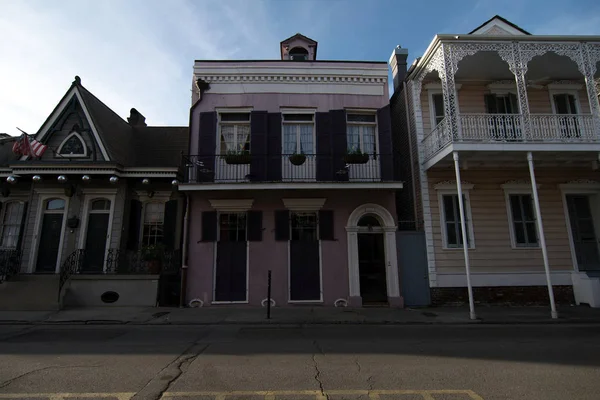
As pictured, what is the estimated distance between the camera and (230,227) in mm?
11570

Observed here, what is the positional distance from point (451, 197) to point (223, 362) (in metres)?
9.46

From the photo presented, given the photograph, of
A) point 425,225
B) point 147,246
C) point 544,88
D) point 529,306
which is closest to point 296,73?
point 425,225

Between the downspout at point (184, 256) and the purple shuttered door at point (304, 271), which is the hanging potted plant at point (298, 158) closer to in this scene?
the purple shuttered door at point (304, 271)

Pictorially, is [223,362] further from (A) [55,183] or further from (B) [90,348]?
(A) [55,183]

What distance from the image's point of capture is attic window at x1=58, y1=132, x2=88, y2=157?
1232 centimetres

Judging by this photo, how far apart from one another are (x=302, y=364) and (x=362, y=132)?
8939mm

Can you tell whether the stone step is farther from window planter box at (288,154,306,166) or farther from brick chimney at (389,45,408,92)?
brick chimney at (389,45,408,92)

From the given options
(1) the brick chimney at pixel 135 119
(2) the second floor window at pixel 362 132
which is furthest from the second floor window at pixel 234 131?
(1) the brick chimney at pixel 135 119

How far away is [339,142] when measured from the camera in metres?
11.7

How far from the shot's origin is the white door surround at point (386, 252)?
10891mm

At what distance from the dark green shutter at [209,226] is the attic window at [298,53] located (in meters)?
7.06

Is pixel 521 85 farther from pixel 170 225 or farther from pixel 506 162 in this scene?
pixel 170 225

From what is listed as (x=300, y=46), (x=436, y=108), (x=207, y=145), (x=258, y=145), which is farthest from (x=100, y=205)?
(x=436, y=108)

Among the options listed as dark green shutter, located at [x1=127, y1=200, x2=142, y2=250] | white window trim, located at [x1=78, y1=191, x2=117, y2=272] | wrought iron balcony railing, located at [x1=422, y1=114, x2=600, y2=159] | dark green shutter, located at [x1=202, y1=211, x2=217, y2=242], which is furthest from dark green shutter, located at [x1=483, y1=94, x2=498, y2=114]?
white window trim, located at [x1=78, y1=191, x2=117, y2=272]
